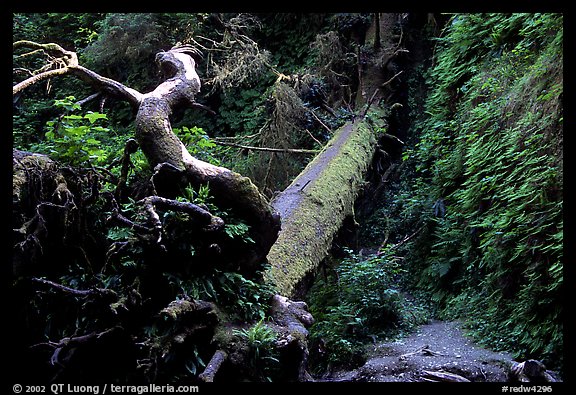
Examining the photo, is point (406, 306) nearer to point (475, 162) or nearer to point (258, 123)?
point (475, 162)

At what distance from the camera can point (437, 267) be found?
891 centimetres

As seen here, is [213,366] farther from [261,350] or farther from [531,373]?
[531,373]

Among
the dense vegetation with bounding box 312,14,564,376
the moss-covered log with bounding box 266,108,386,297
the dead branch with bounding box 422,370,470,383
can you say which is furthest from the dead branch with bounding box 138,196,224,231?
the dense vegetation with bounding box 312,14,564,376

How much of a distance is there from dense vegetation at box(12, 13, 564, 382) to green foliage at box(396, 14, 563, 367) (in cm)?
3

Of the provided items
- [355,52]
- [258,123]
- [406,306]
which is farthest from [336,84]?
[406,306]

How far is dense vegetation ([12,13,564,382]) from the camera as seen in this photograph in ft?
15.1

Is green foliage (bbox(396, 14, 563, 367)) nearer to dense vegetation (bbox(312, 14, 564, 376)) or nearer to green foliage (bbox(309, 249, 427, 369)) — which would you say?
dense vegetation (bbox(312, 14, 564, 376))

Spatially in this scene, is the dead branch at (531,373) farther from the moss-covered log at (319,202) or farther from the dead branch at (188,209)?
the dead branch at (188,209)

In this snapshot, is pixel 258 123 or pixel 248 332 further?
pixel 258 123

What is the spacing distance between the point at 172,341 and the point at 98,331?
67 centimetres

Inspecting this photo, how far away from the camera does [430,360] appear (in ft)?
20.2

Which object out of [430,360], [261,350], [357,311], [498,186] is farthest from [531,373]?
[357,311]

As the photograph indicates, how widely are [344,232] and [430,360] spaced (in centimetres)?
433

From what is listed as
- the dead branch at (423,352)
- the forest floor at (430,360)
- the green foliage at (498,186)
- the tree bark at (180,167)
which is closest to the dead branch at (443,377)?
the forest floor at (430,360)
